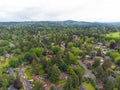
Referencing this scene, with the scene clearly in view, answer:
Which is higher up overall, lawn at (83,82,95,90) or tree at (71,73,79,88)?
tree at (71,73,79,88)

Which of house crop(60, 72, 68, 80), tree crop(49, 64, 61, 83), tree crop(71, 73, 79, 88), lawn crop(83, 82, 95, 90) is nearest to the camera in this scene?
tree crop(71, 73, 79, 88)

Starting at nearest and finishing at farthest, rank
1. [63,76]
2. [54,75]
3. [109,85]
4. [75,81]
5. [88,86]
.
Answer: [109,85] → [75,81] → [88,86] → [54,75] → [63,76]

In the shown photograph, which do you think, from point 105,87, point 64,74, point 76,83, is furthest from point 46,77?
point 105,87

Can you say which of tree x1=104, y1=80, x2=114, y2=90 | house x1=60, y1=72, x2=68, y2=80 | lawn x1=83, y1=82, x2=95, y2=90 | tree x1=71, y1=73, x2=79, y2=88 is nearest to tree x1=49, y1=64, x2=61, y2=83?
house x1=60, y1=72, x2=68, y2=80

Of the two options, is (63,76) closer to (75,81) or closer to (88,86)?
(88,86)

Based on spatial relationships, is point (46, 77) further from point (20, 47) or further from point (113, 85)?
point (20, 47)

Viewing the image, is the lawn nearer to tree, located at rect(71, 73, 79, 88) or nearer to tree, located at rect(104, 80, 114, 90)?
tree, located at rect(71, 73, 79, 88)

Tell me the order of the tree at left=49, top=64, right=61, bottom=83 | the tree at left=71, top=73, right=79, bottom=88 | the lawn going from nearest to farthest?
the tree at left=71, top=73, right=79, bottom=88, the lawn, the tree at left=49, top=64, right=61, bottom=83

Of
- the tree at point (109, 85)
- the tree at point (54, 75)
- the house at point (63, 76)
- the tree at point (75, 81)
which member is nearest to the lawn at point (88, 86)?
the tree at point (75, 81)

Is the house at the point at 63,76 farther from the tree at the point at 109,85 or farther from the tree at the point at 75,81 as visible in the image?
the tree at the point at 109,85

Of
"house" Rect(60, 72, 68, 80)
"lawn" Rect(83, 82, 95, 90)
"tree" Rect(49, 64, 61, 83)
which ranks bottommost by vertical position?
"lawn" Rect(83, 82, 95, 90)

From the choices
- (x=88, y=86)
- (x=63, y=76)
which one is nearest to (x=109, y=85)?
(x=88, y=86)
